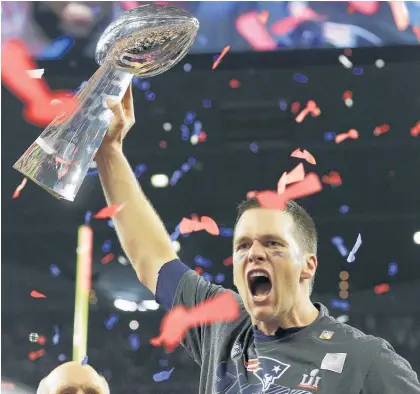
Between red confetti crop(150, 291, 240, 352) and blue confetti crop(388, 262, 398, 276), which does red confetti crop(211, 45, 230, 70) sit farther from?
red confetti crop(150, 291, 240, 352)

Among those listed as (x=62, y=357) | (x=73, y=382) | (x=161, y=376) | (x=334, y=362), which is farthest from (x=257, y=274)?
(x=62, y=357)

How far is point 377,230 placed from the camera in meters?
2.53

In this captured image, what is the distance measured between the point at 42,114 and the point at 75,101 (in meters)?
1.50

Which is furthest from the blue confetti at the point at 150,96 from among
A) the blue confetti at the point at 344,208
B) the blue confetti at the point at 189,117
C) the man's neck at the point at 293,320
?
the man's neck at the point at 293,320

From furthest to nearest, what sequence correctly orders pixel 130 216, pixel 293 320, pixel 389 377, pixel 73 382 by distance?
pixel 73 382 < pixel 130 216 < pixel 293 320 < pixel 389 377

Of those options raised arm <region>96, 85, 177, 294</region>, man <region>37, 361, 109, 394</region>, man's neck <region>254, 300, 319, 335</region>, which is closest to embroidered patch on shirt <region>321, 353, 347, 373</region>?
man's neck <region>254, 300, 319, 335</region>

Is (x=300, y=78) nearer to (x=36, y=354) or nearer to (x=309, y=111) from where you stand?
(x=309, y=111)

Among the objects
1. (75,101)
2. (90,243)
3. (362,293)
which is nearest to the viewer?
(75,101)

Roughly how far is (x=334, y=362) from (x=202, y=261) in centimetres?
137

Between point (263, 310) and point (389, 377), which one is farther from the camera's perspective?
point (263, 310)

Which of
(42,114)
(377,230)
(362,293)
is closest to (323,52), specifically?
(377,230)

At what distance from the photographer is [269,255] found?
4.66ft

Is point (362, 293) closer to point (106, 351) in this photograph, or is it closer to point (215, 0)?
point (106, 351)

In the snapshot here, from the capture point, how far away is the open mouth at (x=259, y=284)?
1434 millimetres
